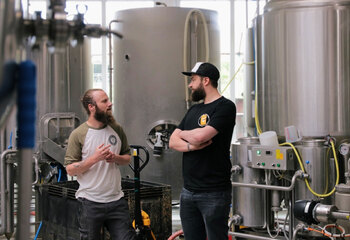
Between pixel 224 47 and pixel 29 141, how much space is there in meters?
7.02

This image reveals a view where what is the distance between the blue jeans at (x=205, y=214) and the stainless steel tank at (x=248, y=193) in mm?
903

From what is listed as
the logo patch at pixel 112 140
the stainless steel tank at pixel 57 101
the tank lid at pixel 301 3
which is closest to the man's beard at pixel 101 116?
the logo patch at pixel 112 140

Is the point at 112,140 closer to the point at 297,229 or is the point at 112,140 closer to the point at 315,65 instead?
A: the point at 297,229

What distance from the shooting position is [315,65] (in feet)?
12.7

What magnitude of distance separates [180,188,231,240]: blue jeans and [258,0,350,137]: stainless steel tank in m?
1.30

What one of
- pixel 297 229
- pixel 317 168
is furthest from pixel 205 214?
pixel 317 168

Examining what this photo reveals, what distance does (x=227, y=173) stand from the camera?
9.63 feet

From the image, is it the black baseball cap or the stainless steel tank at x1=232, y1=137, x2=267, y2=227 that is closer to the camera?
the black baseball cap

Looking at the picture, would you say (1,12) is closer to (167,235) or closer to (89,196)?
(89,196)

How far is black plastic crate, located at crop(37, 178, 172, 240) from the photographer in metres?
3.83

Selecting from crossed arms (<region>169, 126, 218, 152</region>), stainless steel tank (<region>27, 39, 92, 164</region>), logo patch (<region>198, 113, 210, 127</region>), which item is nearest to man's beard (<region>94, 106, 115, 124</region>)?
crossed arms (<region>169, 126, 218, 152</region>)

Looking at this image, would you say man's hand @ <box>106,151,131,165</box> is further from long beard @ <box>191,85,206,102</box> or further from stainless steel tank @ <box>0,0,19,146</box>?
stainless steel tank @ <box>0,0,19,146</box>

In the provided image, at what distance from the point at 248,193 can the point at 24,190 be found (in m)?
2.99

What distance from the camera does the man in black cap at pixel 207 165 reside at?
2.87 meters
